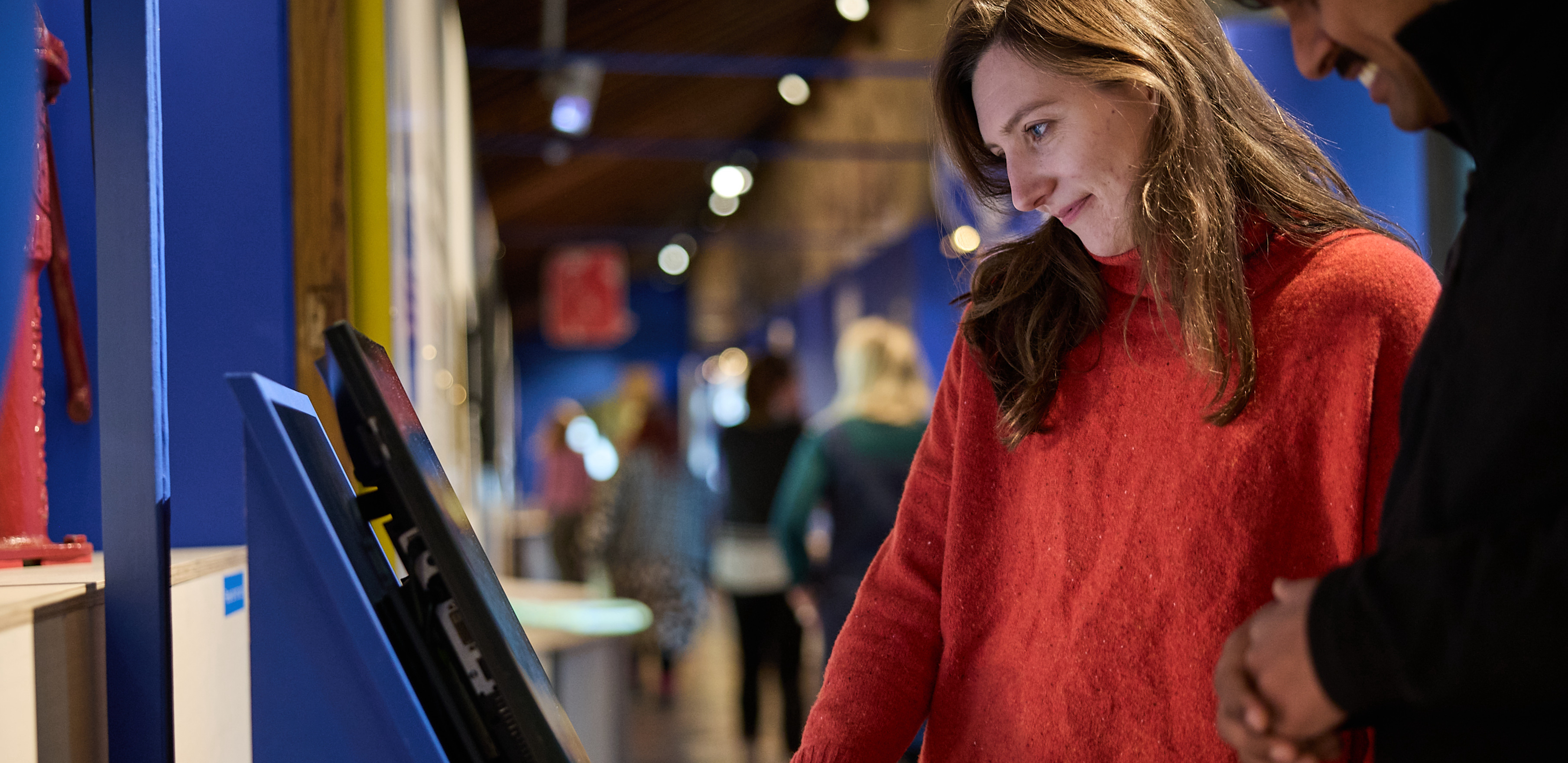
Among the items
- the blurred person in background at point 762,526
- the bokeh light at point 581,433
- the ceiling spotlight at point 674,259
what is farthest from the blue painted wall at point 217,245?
the ceiling spotlight at point 674,259

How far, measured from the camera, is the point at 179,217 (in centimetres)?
154

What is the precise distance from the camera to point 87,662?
90cm

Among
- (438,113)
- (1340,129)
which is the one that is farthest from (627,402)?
(1340,129)

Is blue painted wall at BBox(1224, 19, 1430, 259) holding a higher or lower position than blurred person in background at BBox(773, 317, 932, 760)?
higher

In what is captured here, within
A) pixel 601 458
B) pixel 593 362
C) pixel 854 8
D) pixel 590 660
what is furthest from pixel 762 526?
pixel 593 362

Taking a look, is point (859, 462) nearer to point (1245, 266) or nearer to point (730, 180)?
point (1245, 266)

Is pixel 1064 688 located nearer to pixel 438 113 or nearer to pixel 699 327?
pixel 438 113

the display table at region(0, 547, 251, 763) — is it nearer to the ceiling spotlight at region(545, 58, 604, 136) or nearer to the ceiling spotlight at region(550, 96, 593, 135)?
the ceiling spotlight at region(545, 58, 604, 136)

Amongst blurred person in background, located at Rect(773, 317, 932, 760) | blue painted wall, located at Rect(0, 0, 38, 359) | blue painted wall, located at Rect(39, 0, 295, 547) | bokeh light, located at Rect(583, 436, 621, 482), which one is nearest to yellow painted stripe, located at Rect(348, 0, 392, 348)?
blue painted wall, located at Rect(39, 0, 295, 547)

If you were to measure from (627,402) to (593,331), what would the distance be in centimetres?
547

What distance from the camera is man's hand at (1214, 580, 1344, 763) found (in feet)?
1.75

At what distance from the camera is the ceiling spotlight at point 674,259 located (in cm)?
1764

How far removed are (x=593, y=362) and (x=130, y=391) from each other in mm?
18326

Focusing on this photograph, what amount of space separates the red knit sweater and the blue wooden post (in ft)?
1.92
